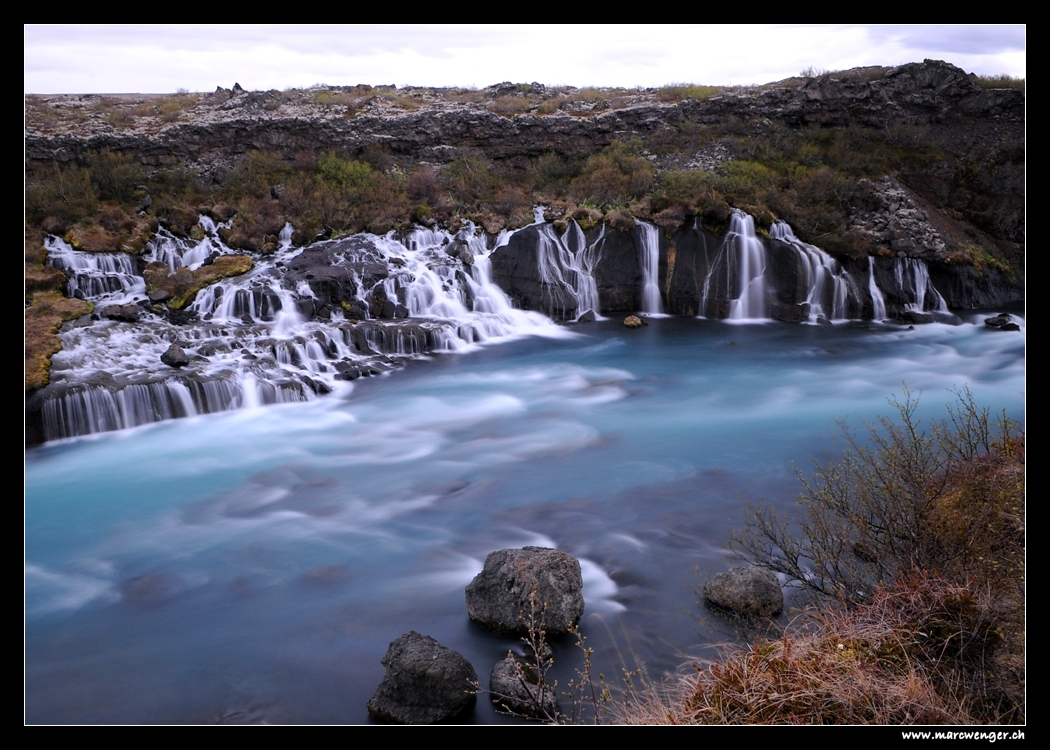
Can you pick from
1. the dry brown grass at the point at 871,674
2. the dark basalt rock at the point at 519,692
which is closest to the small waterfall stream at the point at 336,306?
the dark basalt rock at the point at 519,692

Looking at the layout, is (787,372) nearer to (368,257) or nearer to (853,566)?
(853,566)

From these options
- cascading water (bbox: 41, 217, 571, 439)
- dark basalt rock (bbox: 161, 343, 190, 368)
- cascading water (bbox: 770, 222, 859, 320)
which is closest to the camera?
cascading water (bbox: 41, 217, 571, 439)

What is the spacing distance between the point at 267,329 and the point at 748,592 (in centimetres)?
1352

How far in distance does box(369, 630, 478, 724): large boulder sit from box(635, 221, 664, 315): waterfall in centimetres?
1669

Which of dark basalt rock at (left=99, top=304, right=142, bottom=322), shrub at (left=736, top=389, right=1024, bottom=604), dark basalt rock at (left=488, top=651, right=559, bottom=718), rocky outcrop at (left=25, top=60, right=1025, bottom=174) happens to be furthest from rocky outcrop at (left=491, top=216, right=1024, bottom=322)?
dark basalt rock at (left=488, top=651, right=559, bottom=718)

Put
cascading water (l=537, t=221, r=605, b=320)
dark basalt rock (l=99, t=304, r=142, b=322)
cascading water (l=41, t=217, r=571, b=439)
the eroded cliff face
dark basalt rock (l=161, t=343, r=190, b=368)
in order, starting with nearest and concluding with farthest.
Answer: cascading water (l=41, t=217, r=571, b=439), dark basalt rock (l=161, t=343, r=190, b=368), the eroded cliff face, dark basalt rock (l=99, t=304, r=142, b=322), cascading water (l=537, t=221, r=605, b=320)

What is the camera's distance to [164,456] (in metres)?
12.2

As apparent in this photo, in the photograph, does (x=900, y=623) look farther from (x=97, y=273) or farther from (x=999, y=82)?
(x=999, y=82)

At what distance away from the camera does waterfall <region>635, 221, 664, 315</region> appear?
21.8 meters

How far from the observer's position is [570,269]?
2203 cm

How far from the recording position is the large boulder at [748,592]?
23.5 feet

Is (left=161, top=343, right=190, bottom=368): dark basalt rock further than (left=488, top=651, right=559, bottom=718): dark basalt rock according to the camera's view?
Yes

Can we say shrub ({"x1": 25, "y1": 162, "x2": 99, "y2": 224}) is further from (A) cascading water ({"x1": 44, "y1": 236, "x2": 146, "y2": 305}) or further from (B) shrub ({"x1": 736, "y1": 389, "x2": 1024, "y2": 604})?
(B) shrub ({"x1": 736, "y1": 389, "x2": 1024, "y2": 604})

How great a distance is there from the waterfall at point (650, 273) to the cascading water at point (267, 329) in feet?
5.12
